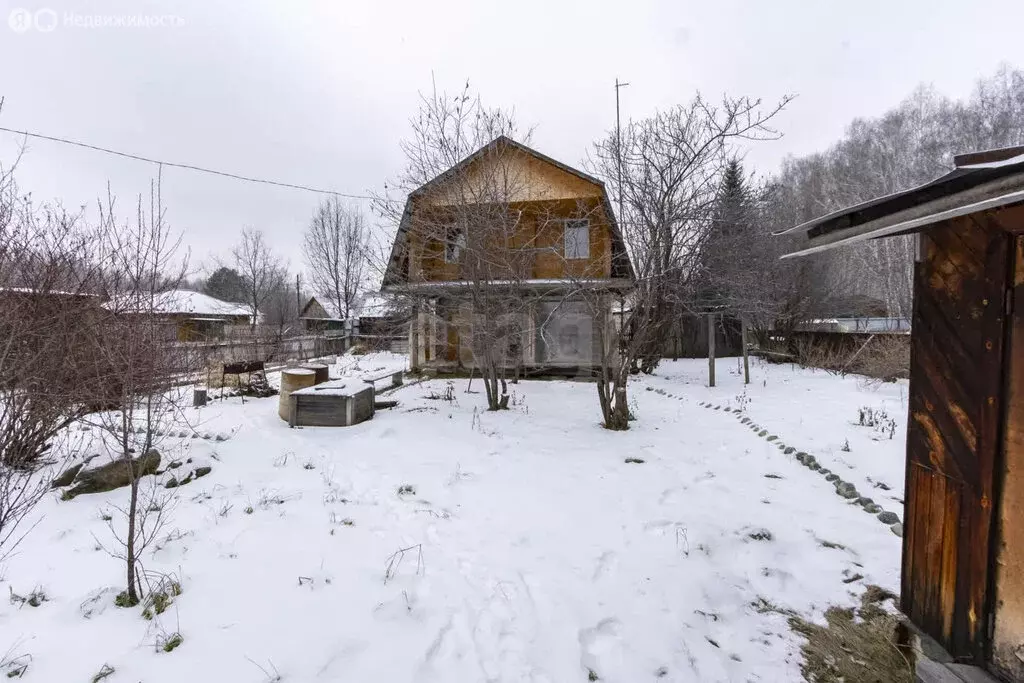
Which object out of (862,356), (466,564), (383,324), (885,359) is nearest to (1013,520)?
(466,564)

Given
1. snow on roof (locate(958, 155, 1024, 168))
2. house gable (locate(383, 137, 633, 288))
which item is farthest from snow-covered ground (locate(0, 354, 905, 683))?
house gable (locate(383, 137, 633, 288))

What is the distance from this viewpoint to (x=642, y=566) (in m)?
3.00

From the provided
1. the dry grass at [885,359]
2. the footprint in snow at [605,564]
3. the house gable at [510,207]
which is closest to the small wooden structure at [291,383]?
the house gable at [510,207]

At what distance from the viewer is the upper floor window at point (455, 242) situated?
690 cm

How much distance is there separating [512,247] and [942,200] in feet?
20.8

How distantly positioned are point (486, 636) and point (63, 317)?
197 inches

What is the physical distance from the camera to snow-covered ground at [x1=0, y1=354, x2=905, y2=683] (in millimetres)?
2152

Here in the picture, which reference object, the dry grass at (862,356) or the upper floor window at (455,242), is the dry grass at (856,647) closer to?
the upper floor window at (455,242)

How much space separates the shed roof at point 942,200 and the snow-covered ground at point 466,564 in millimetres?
2107

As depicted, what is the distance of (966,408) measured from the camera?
1805 millimetres

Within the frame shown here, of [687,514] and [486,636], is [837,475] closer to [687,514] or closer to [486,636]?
[687,514]

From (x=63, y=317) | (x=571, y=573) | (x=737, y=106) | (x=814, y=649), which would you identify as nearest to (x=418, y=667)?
(x=571, y=573)

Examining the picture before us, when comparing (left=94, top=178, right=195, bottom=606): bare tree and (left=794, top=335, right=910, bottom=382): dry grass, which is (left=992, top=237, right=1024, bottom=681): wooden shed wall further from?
(left=794, top=335, right=910, bottom=382): dry grass

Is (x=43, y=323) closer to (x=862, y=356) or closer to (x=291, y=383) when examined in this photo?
(x=291, y=383)
